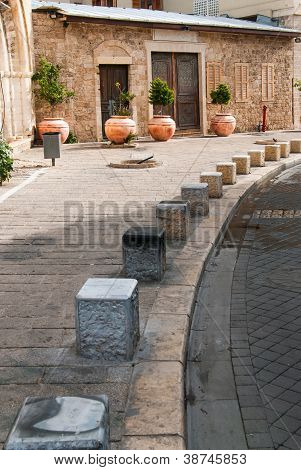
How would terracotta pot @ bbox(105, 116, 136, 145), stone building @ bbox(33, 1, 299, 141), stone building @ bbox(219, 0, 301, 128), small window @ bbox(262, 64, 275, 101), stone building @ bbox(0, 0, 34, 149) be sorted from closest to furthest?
stone building @ bbox(0, 0, 34, 149) → terracotta pot @ bbox(105, 116, 136, 145) → stone building @ bbox(33, 1, 299, 141) → small window @ bbox(262, 64, 275, 101) → stone building @ bbox(219, 0, 301, 128)

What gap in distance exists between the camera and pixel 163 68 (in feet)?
70.3

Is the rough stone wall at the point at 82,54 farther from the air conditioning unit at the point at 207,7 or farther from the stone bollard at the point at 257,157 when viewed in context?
the air conditioning unit at the point at 207,7

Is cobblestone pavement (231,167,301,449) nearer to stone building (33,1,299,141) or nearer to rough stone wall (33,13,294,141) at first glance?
rough stone wall (33,13,294,141)

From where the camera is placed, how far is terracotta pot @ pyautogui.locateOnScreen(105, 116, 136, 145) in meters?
17.5

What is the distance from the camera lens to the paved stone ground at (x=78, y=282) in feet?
11.7

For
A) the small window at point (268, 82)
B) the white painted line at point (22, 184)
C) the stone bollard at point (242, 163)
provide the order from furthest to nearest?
the small window at point (268, 82) → the stone bollard at point (242, 163) → the white painted line at point (22, 184)

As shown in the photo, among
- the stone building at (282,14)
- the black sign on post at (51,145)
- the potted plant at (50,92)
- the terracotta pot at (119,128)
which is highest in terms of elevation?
the stone building at (282,14)

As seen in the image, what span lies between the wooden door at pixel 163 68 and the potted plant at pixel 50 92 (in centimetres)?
384

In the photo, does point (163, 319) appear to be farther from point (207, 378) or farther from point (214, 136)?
point (214, 136)

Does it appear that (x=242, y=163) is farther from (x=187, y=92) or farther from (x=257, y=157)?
(x=187, y=92)

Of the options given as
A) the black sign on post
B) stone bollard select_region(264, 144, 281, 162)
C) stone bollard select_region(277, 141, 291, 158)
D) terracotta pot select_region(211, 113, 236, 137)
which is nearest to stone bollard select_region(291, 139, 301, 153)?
stone bollard select_region(277, 141, 291, 158)

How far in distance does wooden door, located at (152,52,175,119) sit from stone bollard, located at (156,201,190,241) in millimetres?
14895

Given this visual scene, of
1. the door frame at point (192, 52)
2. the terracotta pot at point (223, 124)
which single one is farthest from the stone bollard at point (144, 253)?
the terracotta pot at point (223, 124)
